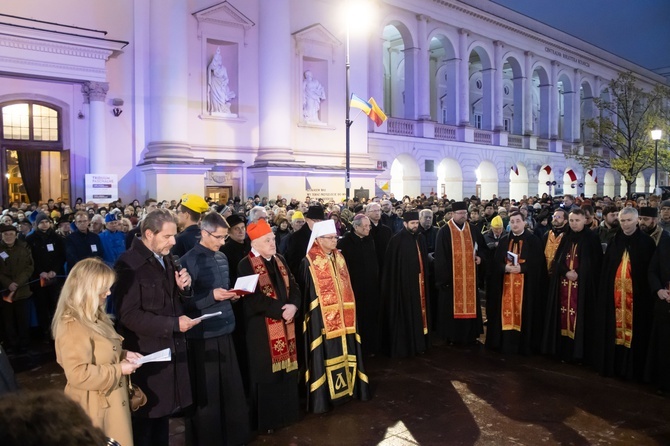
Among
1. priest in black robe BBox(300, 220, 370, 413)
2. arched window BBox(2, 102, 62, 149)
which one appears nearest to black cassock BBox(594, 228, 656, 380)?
priest in black robe BBox(300, 220, 370, 413)

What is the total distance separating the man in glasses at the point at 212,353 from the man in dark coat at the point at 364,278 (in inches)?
121

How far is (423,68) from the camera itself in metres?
29.5

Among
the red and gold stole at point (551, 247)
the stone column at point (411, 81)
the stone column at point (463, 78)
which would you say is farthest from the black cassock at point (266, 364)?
the stone column at point (463, 78)

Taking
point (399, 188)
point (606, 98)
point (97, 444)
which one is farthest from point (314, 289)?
point (606, 98)

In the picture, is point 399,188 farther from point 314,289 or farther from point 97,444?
point 97,444

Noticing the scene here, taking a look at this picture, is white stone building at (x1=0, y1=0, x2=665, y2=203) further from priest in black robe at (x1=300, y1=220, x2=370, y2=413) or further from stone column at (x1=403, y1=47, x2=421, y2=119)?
priest in black robe at (x1=300, y1=220, x2=370, y2=413)

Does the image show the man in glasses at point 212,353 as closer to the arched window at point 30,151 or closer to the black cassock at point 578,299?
the black cassock at point 578,299

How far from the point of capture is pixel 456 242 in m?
8.70

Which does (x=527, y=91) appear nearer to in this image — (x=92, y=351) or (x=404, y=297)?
(x=404, y=297)

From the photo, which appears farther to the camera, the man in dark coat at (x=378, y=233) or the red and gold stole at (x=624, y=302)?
the man in dark coat at (x=378, y=233)

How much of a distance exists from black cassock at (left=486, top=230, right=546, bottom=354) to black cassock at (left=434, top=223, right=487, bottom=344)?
40 cm

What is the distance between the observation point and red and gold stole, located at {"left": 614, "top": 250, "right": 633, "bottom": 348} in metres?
6.84

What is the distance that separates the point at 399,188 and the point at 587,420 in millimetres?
30244

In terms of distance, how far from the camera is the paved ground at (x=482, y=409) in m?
5.14
